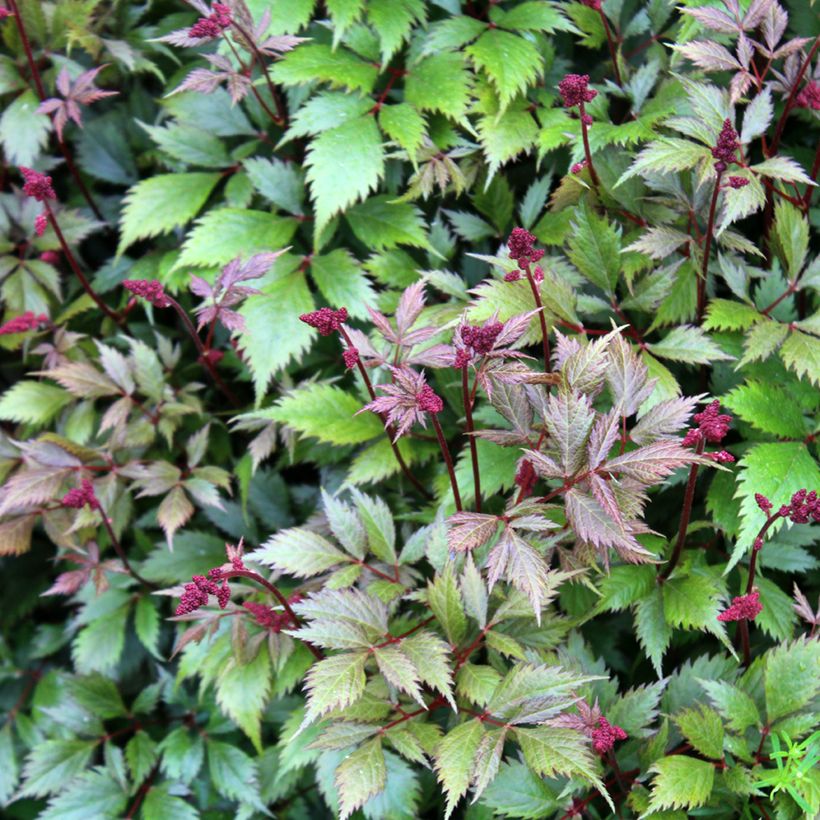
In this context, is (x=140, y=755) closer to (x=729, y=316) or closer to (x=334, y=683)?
(x=334, y=683)

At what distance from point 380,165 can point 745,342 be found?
907mm

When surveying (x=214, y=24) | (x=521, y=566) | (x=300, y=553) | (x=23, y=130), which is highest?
(x=214, y=24)

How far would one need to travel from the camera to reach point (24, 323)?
2.05 m

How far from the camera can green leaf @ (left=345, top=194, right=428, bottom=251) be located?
195 cm

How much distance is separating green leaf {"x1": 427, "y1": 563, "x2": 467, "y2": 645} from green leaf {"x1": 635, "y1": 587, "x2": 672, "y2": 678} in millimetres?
343

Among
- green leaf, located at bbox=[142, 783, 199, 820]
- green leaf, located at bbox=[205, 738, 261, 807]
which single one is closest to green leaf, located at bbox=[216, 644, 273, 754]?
green leaf, located at bbox=[205, 738, 261, 807]

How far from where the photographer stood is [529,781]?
147cm

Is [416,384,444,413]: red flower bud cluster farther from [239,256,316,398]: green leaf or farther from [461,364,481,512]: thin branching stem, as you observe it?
[239,256,316,398]: green leaf

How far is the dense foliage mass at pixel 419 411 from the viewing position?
1.41m

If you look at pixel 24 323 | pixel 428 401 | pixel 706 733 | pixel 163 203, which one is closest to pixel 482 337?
pixel 428 401

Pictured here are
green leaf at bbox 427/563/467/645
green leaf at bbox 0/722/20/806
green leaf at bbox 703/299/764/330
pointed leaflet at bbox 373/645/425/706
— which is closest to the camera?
pointed leaflet at bbox 373/645/425/706

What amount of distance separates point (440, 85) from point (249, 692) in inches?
57.7

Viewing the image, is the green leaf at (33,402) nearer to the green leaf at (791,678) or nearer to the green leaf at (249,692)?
the green leaf at (249,692)

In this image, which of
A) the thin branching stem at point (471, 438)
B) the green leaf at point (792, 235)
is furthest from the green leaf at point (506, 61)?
the thin branching stem at point (471, 438)
